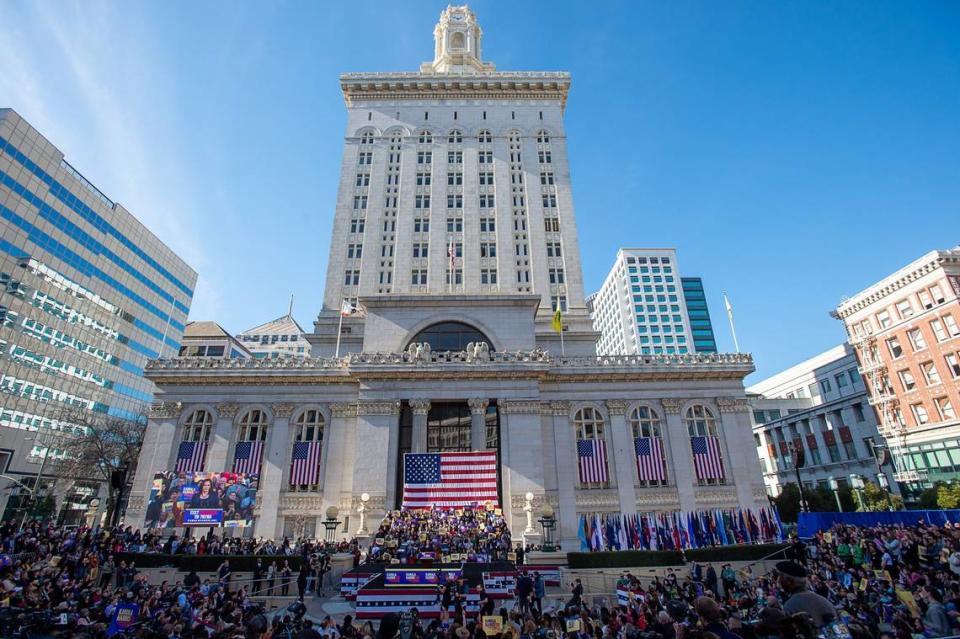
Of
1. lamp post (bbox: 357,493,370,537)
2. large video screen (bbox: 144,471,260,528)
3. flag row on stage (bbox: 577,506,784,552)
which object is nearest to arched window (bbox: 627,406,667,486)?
flag row on stage (bbox: 577,506,784,552)

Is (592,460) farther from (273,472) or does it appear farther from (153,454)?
(153,454)

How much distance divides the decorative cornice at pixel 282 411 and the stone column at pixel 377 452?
6.21 metres

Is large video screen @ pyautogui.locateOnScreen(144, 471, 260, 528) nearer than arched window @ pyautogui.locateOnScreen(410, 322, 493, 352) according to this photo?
Yes

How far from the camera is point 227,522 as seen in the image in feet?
115

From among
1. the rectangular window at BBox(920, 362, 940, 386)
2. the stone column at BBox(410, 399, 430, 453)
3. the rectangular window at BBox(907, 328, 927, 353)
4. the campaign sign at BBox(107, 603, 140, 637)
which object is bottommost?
the campaign sign at BBox(107, 603, 140, 637)

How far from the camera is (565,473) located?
3994 cm

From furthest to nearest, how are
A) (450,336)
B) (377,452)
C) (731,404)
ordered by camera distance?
1. (450,336)
2. (731,404)
3. (377,452)

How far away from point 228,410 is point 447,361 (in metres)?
19.0

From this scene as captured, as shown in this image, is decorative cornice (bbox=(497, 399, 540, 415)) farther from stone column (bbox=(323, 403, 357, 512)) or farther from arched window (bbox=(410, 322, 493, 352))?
stone column (bbox=(323, 403, 357, 512))

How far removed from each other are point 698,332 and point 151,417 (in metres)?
127

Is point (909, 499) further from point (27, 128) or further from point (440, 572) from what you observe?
point (27, 128)

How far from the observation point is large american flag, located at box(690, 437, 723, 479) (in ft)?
132

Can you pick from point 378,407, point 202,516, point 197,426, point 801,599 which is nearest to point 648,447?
point 378,407

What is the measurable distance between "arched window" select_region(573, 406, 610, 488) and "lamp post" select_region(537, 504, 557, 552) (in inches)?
187
